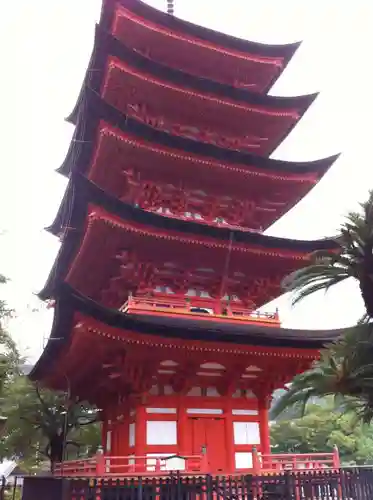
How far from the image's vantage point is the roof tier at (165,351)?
11539mm

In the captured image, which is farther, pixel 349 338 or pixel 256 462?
pixel 256 462

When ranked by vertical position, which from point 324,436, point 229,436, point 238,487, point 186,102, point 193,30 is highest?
point 193,30

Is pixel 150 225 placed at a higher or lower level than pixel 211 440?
higher

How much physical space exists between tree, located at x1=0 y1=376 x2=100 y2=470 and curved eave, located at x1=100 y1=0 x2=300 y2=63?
15.9 m

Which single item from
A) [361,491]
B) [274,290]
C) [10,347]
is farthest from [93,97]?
[361,491]

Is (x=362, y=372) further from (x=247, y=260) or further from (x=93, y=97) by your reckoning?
(x=93, y=97)

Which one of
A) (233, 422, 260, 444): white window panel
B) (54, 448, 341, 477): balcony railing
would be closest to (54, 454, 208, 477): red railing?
(54, 448, 341, 477): balcony railing

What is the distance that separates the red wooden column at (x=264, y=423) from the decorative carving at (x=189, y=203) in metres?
5.98

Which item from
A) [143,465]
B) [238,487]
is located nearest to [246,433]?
[238,487]

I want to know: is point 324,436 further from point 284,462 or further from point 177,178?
point 177,178

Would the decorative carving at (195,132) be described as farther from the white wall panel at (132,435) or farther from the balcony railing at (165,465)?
the balcony railing at (165,465)

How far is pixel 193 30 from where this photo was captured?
62.0ft

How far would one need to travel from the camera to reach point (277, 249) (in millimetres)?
14984

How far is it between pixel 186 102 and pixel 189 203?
3951mm
